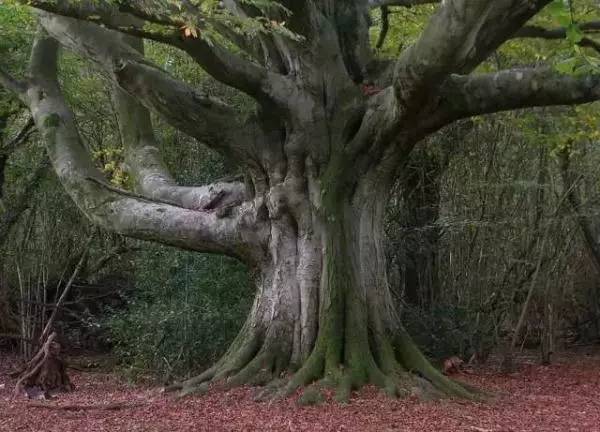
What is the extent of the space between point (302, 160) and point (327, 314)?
1.73 meters

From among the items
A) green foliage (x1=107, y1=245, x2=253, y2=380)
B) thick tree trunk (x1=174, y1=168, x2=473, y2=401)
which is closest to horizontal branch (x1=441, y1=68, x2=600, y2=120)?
thick tree trunk (x1=174, y1=168, x2=473, y2=401)

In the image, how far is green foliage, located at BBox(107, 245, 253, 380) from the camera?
9367mm

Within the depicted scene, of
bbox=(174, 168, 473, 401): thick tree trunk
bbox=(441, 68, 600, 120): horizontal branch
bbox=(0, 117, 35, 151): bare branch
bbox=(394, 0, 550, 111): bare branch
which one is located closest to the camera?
bbox=(394, 0, 550, 111): bare branch

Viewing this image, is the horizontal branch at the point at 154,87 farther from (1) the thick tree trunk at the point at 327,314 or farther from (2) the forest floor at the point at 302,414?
(2) the forest floor at the point at 302,414

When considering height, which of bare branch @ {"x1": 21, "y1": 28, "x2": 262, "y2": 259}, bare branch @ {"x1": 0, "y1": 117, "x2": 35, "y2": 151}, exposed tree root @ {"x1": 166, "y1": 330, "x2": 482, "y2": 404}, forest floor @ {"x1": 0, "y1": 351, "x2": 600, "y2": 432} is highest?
bare branch @ {"x1": 0, "y1": 117, "x2": 35, "y2": 151}

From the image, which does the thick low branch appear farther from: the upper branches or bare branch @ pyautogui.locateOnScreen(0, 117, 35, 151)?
bare branch @ pyautogui.locateOnScreen(0, 117, 35, 151)

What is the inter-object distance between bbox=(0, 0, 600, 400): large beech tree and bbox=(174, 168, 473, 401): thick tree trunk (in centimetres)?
2

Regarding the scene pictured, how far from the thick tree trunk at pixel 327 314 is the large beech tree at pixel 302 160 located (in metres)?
0.02

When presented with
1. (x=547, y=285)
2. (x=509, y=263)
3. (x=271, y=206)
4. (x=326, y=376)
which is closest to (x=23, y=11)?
(x=271, y=206)

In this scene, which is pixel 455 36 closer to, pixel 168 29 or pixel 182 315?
pixel 168 29

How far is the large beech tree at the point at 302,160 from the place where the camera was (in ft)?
22.6

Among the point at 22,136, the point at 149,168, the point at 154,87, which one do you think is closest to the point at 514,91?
the point at 154,87

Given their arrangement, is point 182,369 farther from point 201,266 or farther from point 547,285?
point 547,285

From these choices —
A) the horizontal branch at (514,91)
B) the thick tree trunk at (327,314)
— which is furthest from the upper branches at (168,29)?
the horizontal branch at (514,91)
